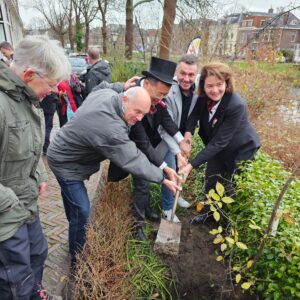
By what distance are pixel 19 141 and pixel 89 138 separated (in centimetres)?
57

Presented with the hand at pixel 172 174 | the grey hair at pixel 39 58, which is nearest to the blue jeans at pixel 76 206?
the hand at pixel 172 174

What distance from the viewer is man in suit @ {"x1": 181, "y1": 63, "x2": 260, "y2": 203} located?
2.73 m

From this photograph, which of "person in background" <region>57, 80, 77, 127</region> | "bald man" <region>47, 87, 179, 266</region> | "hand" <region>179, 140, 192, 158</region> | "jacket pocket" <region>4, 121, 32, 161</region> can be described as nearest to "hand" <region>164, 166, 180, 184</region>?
"bald man" <region>47, 87, 179, 266</region>

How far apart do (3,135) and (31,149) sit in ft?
0.73

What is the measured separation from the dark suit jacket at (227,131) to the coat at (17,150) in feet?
5.48

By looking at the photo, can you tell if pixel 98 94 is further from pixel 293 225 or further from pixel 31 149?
pixel 293 225

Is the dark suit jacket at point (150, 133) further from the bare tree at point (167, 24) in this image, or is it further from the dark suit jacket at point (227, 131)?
the bare tree at point (167, 24)

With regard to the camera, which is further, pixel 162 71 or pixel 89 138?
pixel 162 71

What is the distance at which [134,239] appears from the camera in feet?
9.14

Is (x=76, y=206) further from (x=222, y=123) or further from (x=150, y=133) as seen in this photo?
(x=222, y=123)

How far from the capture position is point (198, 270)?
2.69 metres

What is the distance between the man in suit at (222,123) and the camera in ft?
8.96

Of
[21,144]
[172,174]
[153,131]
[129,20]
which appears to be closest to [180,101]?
[153,131]

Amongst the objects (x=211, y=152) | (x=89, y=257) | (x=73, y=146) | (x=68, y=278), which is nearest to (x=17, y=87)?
(x=73, y=146)
